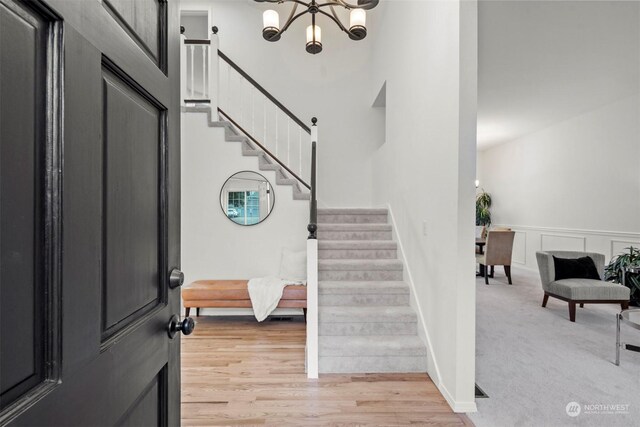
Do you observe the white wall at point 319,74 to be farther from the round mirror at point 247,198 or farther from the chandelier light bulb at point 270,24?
the chandelier light bulb at point 270,24

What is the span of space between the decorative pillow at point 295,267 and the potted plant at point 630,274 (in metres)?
4.33

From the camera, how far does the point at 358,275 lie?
3.51m

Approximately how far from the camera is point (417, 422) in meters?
2.05

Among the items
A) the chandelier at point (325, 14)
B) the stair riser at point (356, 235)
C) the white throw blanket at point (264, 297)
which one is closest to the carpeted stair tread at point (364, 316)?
the white throw blanket at point (264, 297)

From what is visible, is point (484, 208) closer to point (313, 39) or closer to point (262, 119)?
point (262, 119)

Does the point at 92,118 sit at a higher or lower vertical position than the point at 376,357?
higher

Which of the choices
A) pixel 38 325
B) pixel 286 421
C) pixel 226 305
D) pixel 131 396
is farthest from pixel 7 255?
pixel 226 305

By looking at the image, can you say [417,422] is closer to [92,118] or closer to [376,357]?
[376,357]

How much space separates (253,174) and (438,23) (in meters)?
2.72

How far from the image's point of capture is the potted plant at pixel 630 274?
4328 mm

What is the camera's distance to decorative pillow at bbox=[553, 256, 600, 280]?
4102 mm

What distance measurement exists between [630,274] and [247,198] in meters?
5.19

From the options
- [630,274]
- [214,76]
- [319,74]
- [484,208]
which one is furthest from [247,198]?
[484,208]

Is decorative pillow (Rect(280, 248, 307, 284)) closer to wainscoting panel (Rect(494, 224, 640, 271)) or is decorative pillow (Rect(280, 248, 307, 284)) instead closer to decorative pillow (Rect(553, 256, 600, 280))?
decorative pillow (Rect(553, 256, 600, 280))
